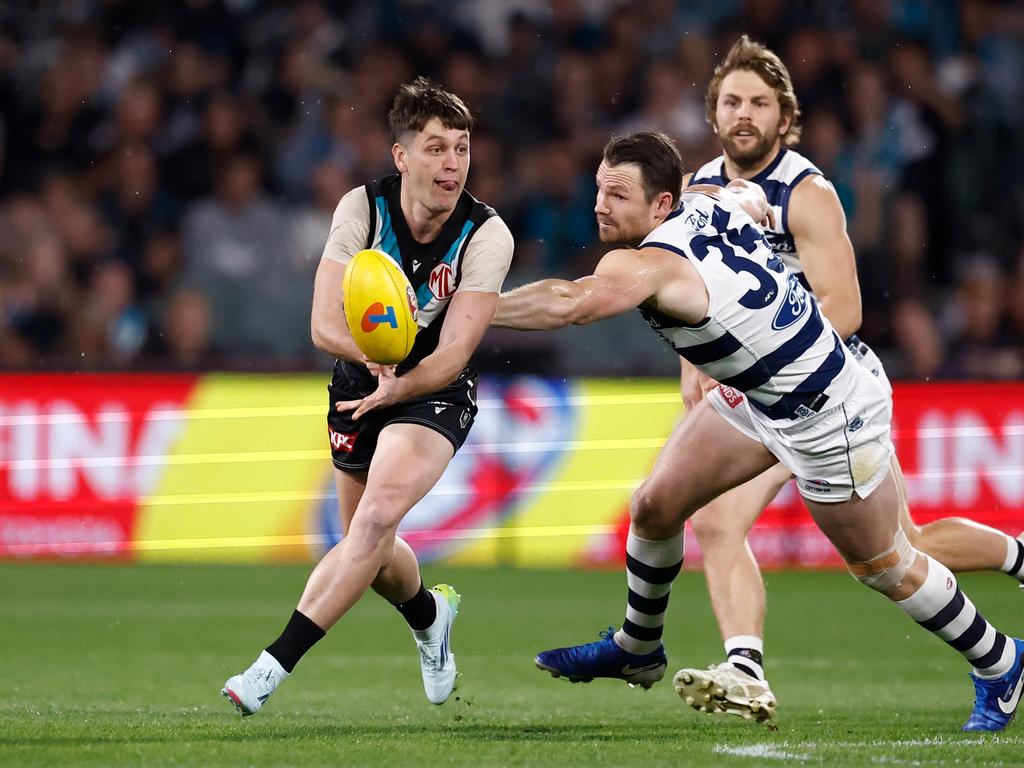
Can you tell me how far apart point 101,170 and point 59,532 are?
12.0ft

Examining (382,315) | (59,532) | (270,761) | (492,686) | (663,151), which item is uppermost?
(663,151)

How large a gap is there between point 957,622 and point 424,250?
224 cm

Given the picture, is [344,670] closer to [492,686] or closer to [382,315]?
[492,686]

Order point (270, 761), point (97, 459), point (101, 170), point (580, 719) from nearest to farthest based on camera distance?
1. point (270, 761)
2. point (580, 719)
3. point (97, 459)
4. point (101, 170)

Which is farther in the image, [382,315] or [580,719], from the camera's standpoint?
[580,719]

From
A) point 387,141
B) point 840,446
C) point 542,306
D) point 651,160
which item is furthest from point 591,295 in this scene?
point 387,141

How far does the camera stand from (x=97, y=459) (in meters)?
11.6

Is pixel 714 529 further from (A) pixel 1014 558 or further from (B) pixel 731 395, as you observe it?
(A) pixel 1014 558

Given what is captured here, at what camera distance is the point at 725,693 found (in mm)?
5746

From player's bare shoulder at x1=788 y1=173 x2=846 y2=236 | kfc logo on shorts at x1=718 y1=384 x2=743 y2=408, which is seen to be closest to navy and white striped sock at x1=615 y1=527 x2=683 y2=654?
kfc logo on shorts at x1=718 y1=384 x2=743 y2=408

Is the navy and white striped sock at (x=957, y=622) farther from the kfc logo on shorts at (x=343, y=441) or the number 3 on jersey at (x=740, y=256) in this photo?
the kfc logo on shorts at (x=343, y=441)

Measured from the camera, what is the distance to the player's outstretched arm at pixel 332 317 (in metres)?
6.03

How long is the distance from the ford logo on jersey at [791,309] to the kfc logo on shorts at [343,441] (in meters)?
1.63

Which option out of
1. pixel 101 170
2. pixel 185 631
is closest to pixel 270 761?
pixel 185 631
